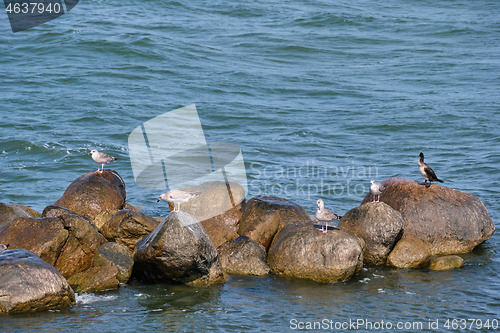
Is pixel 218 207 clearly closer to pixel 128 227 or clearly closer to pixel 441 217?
pixel 128 227

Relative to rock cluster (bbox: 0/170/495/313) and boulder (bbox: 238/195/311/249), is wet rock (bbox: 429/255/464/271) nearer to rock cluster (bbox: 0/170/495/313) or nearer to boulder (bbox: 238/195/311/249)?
rock cluster (bbox: 0/170/495/313)

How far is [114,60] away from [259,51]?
8.50m

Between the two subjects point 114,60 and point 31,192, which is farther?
point 114,60

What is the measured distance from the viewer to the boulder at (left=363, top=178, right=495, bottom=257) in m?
12.7

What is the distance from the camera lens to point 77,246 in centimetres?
1101

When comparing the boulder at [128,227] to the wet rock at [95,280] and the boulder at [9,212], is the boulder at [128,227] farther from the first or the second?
the boulder at [9,212]

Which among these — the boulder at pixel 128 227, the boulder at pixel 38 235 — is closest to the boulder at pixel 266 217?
the boulder at pixel 128 227

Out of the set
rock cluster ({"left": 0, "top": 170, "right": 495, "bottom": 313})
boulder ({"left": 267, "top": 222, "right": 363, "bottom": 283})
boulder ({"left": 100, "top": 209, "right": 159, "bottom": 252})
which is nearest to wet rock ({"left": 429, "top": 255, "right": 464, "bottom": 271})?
rock cluster ({"left": 0, "top": 170, "right": 495, "bottom": 313})

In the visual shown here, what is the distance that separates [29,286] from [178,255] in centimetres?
255

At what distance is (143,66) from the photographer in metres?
32.1

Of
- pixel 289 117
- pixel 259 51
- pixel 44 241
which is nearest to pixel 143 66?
pixel 259 51

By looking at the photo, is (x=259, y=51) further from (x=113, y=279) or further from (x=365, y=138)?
(x=113, y=279)

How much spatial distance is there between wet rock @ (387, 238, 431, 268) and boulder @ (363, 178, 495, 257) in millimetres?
Answer: 544

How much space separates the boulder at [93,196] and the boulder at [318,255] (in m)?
4.18
